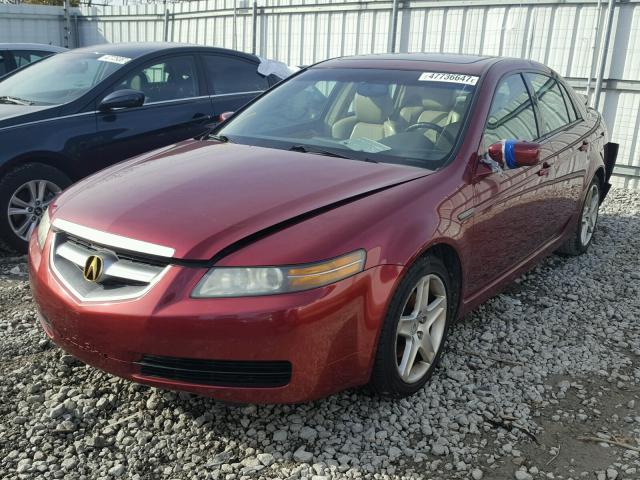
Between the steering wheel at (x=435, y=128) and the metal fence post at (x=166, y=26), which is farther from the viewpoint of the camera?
the metal fence post at (x=166, y=26)

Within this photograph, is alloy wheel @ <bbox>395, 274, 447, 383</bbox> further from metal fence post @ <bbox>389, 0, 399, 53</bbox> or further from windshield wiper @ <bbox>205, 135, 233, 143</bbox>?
metal fence post @ <bbox>389, 0, 399, 53</bbox>

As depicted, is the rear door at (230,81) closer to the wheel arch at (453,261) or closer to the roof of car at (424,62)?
the roof of car at (424,62)

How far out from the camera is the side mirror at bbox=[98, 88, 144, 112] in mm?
5023

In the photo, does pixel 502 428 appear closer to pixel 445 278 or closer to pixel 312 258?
pixel 445 278

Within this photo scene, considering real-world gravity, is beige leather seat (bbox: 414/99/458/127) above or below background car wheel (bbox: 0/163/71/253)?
above

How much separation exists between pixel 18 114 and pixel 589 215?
15.4 ft

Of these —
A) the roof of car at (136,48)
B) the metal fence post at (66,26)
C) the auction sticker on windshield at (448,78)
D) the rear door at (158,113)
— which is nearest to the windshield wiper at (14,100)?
the rear door at (158,113)

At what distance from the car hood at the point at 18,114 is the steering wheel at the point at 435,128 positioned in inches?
119

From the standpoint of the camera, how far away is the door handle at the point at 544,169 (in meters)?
3.98

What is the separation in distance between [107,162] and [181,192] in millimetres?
2646

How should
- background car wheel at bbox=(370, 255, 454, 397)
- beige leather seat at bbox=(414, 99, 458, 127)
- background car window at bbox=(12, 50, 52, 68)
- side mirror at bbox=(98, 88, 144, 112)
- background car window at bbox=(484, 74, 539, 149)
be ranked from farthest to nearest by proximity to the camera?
background car window at bbox=(12, 50, 52, 68), side mirror at bbox=(98, 88, 144, 112), background car window at bbox=(484, 74, 539, 149), beige leather seat at bbox=(414, 99, 458, 127), background car wheel at bbox=(370, 255, 454, 397)

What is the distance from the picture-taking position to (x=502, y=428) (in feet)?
9.37

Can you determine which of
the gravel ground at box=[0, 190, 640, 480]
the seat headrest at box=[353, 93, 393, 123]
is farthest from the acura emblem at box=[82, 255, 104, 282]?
the seat headrest at box=[353, 93, 393, 123]

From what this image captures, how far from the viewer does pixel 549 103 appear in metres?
4.51
